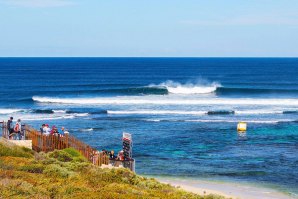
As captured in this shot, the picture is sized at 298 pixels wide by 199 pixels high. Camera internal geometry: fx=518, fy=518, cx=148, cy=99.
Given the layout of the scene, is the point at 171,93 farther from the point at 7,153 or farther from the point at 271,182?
the point at 7,153

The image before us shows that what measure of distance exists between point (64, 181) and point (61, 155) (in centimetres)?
605

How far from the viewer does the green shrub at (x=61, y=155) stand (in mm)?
20500

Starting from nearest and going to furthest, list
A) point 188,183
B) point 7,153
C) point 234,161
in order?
point 7,153, point 188,183, point 234,161

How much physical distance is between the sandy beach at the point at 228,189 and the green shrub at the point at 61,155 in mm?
5352

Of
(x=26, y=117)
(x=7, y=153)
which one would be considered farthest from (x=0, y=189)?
(x=26, y=117)

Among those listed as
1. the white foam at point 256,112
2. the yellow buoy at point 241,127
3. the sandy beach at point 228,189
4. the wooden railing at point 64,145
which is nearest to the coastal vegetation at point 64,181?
the wooden railing at point 64,145

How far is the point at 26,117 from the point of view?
1912 inches

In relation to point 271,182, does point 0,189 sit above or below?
above

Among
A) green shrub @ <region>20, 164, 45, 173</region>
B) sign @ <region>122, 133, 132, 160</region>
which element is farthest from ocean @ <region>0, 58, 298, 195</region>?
green shrub @ <region>20, 164, 45, 173</region>

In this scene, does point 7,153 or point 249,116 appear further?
point 249,116

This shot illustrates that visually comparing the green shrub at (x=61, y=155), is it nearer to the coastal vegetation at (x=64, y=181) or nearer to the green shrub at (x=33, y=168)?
the coastal vegetation at (x=64, y=181)

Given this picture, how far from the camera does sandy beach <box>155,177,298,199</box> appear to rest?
22328 millimetres

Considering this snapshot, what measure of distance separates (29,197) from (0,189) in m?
0.84

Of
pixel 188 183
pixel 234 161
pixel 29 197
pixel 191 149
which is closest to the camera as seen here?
pixel 29 197
